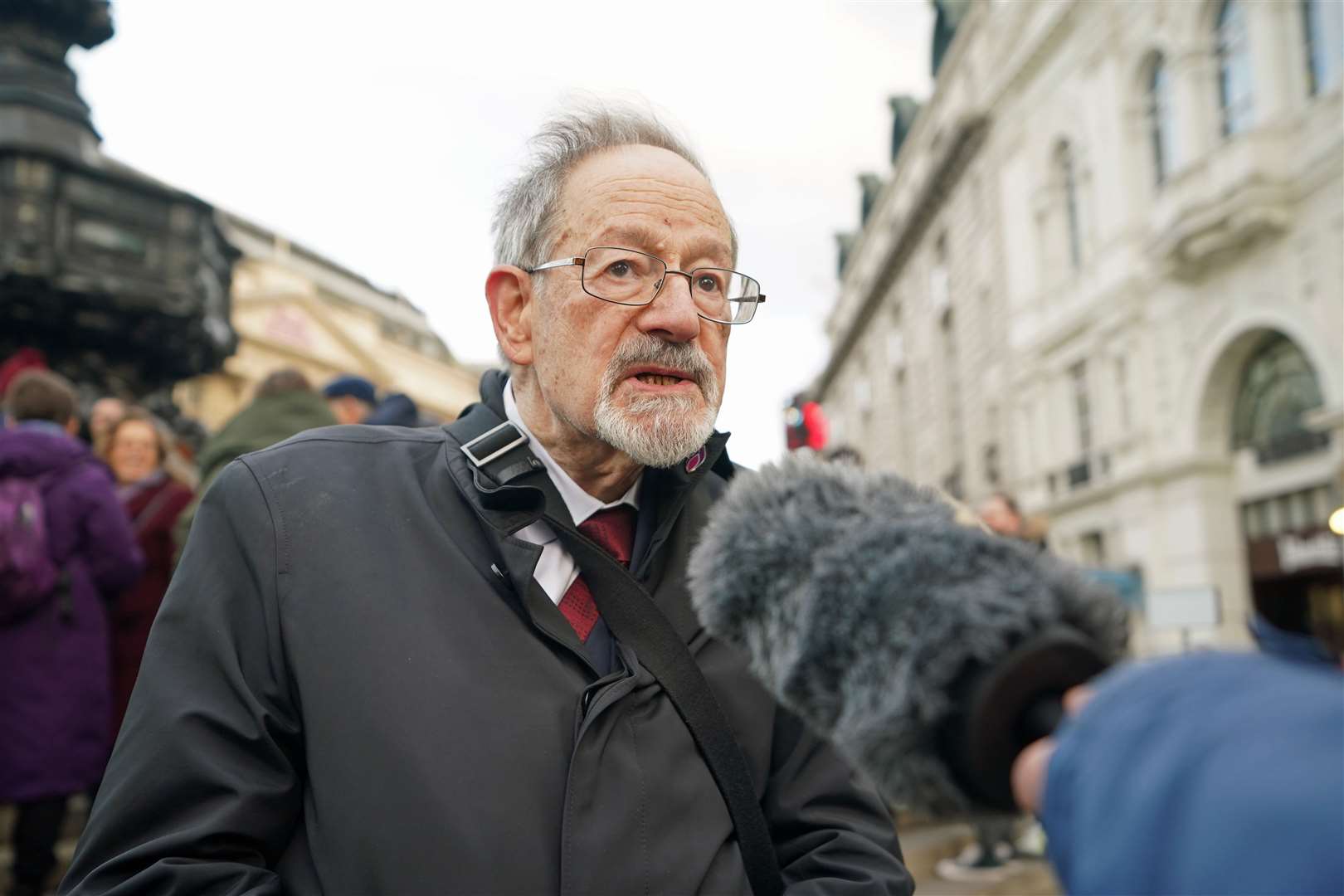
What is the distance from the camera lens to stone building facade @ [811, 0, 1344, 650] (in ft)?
50.8

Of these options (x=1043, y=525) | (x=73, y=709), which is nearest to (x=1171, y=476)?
(x=1043, y=525)

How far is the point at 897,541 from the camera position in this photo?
83 centimetres

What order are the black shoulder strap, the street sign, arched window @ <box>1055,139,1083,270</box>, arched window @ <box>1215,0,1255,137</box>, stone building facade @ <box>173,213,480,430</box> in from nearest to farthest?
the black shoulder strap → the street sign → arched window @ <box>1215,0,1255,137</box> → arched window @ <box>1055,139,1083,270</box> → stone building facade @ <box>173,213,480,430</box>

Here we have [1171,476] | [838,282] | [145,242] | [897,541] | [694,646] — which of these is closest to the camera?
[897,541]

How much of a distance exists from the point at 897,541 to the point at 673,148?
5.12ft

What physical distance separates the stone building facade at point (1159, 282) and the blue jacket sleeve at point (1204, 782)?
361 inches

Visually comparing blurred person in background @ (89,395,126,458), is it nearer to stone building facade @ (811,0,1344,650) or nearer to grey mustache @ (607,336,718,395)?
grey mustache @ (607,336,718,395)

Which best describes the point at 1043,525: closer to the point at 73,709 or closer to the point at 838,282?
the point at 73,709

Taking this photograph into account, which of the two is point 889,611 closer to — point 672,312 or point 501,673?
point 501,673

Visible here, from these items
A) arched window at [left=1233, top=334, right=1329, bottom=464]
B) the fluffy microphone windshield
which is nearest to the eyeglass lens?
the fluffy microphone windshield

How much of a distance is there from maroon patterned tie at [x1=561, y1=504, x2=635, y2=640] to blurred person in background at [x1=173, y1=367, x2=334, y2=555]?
213cm

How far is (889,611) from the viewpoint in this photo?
31.0 inches

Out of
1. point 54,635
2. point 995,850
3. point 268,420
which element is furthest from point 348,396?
point 995,850

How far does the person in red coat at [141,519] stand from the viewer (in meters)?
4.21
